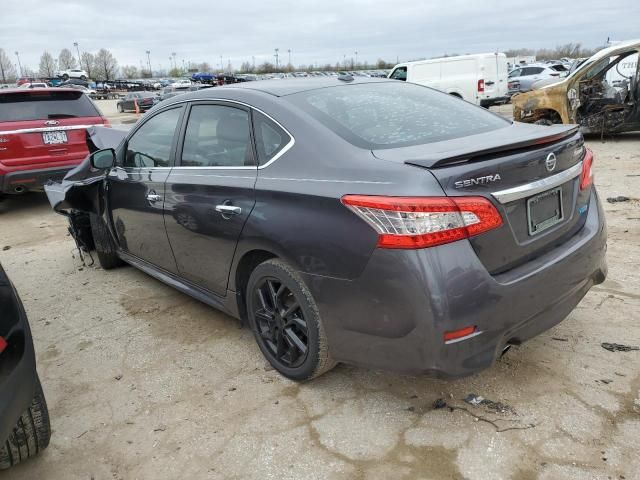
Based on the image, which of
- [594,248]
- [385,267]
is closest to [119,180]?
[385,267]

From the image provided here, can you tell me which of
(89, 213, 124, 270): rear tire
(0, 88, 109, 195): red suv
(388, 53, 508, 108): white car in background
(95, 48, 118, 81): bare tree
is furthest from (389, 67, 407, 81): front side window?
(95, 48, 118, 81): bare tree

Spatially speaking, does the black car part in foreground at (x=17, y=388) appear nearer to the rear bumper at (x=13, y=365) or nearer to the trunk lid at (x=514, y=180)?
the rear bumper at (x=13, y=365)

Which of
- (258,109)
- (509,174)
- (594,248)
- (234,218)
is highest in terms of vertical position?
(258,109)

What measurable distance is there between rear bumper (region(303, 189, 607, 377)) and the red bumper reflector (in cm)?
2

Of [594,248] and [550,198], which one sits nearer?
[550,198]

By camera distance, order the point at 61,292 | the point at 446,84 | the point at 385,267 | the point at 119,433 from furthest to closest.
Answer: the point at 446,84 < the point at 61,292 < the point at 119,433 < the point at 385,267

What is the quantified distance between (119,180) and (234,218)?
1750 mm

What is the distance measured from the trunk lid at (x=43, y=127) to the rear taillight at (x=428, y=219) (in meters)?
6.65

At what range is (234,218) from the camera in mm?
2918

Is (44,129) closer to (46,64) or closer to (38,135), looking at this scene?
(38,135)

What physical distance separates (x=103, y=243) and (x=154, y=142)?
4.78 ft

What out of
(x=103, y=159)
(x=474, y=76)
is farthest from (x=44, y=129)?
(x=474, y=76)

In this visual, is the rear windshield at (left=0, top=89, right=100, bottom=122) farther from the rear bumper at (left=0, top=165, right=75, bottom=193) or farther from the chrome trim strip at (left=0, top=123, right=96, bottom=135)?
the rear bumper at (left=0, top=165, right=75, bottom=193)

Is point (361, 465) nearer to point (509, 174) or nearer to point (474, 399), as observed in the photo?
point (474, 399)
